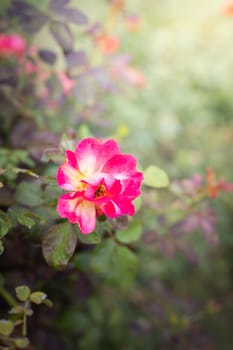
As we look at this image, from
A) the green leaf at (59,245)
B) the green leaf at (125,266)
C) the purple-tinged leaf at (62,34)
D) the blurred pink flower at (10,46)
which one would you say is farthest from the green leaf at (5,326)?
the blurred pink flower at (10,46)

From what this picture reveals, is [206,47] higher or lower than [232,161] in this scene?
higher

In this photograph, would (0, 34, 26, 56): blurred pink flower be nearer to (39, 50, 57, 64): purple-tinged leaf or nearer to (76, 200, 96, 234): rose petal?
(39, 50, 57, 64): purple-tinged leaf

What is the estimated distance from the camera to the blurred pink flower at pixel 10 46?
1440 mm

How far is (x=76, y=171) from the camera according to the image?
770mm

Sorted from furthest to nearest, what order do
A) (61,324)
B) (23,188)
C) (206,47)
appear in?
(206,47) < (61,324) < (23,188)

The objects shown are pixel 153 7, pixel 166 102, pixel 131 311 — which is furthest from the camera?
pixel 153 7

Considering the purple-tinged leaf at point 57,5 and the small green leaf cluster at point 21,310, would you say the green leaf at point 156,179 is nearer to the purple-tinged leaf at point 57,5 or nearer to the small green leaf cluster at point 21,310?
the small green leaf cluster at point 21,310

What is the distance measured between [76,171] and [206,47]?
2.08 m

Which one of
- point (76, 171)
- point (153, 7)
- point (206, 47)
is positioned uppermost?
point (153, 7)

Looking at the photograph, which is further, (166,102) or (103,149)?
(166,102)

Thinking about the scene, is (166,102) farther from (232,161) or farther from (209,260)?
(209,260)

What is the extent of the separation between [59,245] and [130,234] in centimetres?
23

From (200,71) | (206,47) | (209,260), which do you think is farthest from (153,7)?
(209,260)

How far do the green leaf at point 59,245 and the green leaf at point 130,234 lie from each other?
7.3 inches
